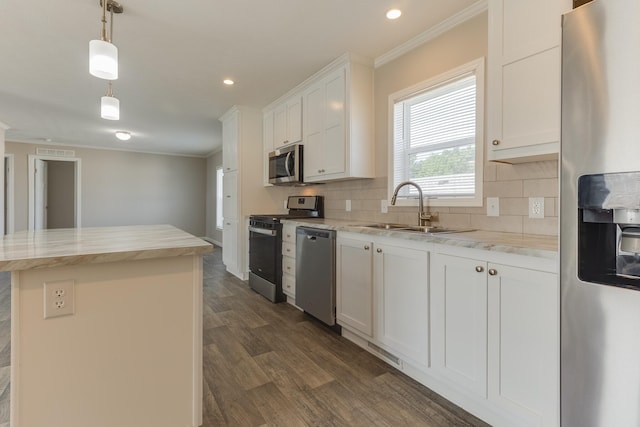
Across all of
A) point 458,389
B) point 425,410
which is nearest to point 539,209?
point 458,389

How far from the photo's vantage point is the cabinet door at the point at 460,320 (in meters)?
1.52

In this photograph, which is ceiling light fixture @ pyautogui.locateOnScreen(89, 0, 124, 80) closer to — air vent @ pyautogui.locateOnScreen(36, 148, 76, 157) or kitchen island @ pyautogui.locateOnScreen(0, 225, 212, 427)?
kitchen island @ pyautogui.locateOnScreen(0, 225, 212, 427)

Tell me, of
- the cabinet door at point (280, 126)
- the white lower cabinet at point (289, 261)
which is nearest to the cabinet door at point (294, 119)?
the cabinet door at point (280, 126)

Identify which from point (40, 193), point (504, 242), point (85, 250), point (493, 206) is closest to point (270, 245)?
point (493, 206)

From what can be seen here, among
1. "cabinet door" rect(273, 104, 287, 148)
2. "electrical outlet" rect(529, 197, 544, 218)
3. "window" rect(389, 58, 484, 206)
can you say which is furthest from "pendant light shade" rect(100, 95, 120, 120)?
"electrical outlet" rect(529, 197, 544, 218)

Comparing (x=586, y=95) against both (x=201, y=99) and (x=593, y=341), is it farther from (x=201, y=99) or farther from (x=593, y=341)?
(x=201, y=99)

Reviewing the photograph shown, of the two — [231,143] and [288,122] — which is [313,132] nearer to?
[288,122]

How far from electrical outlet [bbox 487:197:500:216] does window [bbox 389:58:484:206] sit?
7cm

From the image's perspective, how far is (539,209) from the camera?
1.80 meters

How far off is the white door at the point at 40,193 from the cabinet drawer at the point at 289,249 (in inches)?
249

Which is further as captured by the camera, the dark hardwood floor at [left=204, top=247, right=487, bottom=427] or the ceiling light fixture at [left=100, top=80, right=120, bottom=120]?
the ceiling light fixture at [left=100, top=80, right=120, bottom=120]

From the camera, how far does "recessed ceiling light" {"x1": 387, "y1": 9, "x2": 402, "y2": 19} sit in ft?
7.11

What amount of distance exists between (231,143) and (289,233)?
82.7 inches

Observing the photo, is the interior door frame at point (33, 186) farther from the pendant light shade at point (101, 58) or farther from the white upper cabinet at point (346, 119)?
the pendant light shade at point (101, 58)
